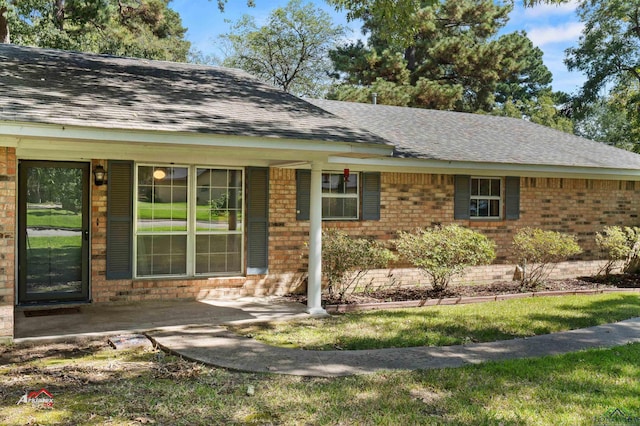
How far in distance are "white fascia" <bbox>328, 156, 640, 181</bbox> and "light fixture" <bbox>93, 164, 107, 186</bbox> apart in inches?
143

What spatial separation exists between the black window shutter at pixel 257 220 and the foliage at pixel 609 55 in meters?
19.2

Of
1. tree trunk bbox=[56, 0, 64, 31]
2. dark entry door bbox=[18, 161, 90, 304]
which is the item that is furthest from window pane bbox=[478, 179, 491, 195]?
tree trunk bbox=[56, 0, 64, 31]

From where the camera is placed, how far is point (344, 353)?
232 inches

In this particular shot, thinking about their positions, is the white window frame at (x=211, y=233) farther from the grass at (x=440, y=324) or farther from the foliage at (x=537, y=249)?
the foliage at (x=537, y=249)

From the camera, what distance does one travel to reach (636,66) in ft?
77.7

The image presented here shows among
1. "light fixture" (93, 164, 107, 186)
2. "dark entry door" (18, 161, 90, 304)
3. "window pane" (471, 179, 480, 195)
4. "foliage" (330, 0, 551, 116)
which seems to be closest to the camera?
"dark entry door" (18, 161, 90, 304)

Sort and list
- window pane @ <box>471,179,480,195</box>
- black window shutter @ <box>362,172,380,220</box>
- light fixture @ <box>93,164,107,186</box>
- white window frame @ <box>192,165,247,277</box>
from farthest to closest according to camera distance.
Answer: window pane @ <box>471,179,480,195</box>, black window shutter @ <box>362,172,380,220</box>, white window frame @ <box>192,165,247,277</box>, light fixture @ <box>93,164,107,186</box>

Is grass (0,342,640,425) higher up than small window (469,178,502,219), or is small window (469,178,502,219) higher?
small window (469,178,502,219)

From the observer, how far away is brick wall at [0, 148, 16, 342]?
6059mm

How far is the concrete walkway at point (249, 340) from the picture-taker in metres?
5.51

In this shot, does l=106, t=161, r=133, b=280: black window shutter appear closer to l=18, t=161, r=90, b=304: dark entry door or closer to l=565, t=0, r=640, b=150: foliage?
l=18, t=161, r=90, b=304: dark entry door

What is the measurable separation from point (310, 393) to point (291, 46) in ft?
91.7

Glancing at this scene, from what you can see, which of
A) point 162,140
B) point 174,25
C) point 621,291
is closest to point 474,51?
point 174,25

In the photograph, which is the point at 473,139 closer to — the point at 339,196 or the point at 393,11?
the point at 393,11
